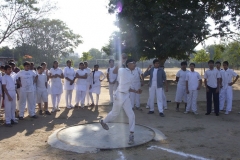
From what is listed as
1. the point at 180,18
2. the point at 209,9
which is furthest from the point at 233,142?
the point at 209,9

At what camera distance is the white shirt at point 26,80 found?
816cm

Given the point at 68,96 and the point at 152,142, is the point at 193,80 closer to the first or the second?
the point at 152,142

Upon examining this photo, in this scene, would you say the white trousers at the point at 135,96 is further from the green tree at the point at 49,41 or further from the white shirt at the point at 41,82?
the green tree at the point at 49,41

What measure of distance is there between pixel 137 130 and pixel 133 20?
13267 millimetres

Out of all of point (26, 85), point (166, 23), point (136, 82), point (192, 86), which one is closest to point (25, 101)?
point (26, 85)

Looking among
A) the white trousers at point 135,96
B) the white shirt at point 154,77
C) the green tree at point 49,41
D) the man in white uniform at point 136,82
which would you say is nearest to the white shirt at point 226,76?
the white shirt at point 154,77

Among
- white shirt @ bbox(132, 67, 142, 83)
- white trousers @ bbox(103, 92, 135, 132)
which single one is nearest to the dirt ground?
white trousers @ bbox(103, 92, 135, 132)

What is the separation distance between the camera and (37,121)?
26.9 ft

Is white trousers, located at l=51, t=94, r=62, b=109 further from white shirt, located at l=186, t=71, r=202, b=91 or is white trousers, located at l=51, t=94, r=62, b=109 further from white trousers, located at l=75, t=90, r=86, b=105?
white shirt, located at l=186, t=71, r=202, b=91

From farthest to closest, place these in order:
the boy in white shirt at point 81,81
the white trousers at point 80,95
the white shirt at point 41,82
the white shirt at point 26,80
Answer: the white trousers at point 80,95
the boy in white shirt at point 81,81
the white shirt at point 41,82
the white shirt at point 26,80

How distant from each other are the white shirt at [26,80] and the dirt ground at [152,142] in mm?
1007

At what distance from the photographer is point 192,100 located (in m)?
9.38

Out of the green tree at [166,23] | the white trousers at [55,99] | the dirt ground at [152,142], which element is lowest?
the dirt ground at [152,142]

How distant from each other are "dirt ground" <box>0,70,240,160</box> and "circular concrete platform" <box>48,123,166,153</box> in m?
0.18
